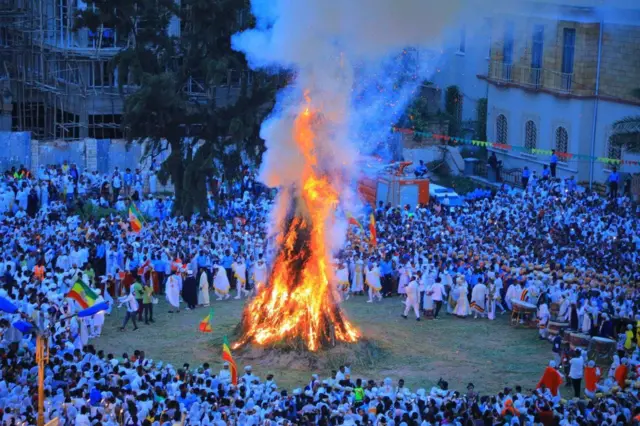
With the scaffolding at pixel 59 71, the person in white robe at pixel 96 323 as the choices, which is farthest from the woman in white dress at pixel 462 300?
the scaffolding at pixel 59 71

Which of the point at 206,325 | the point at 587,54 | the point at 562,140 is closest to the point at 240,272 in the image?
the point at 206,325

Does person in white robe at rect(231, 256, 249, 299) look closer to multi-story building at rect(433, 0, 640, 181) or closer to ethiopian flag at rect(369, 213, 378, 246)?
ethiopian flag at rect(369, 213, 378, 246)

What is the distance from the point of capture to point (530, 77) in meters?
44.6

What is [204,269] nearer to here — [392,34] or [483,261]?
[483,261]

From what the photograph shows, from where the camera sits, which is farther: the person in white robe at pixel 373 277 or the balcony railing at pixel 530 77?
the balcony railing at pixel 530 77

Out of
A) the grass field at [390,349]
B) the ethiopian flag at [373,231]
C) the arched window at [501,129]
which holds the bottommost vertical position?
the grass field at [390,349]

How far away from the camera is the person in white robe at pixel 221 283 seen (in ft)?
101

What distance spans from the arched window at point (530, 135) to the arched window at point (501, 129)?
145cm

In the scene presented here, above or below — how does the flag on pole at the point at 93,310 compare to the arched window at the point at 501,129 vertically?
below

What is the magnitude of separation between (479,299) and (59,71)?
23042mm

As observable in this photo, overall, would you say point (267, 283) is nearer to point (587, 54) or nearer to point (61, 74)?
point (587, 54)

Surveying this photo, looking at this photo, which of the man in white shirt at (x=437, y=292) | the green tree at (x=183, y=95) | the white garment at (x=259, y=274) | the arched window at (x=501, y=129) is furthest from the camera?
the arched window at (x=501, y=129)

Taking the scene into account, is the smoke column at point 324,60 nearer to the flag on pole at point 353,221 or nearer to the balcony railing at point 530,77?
the flag on pole at point 353,221

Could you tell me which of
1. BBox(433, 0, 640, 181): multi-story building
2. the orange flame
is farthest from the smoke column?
BBox(433, 0, 640, 181): multi-story building
